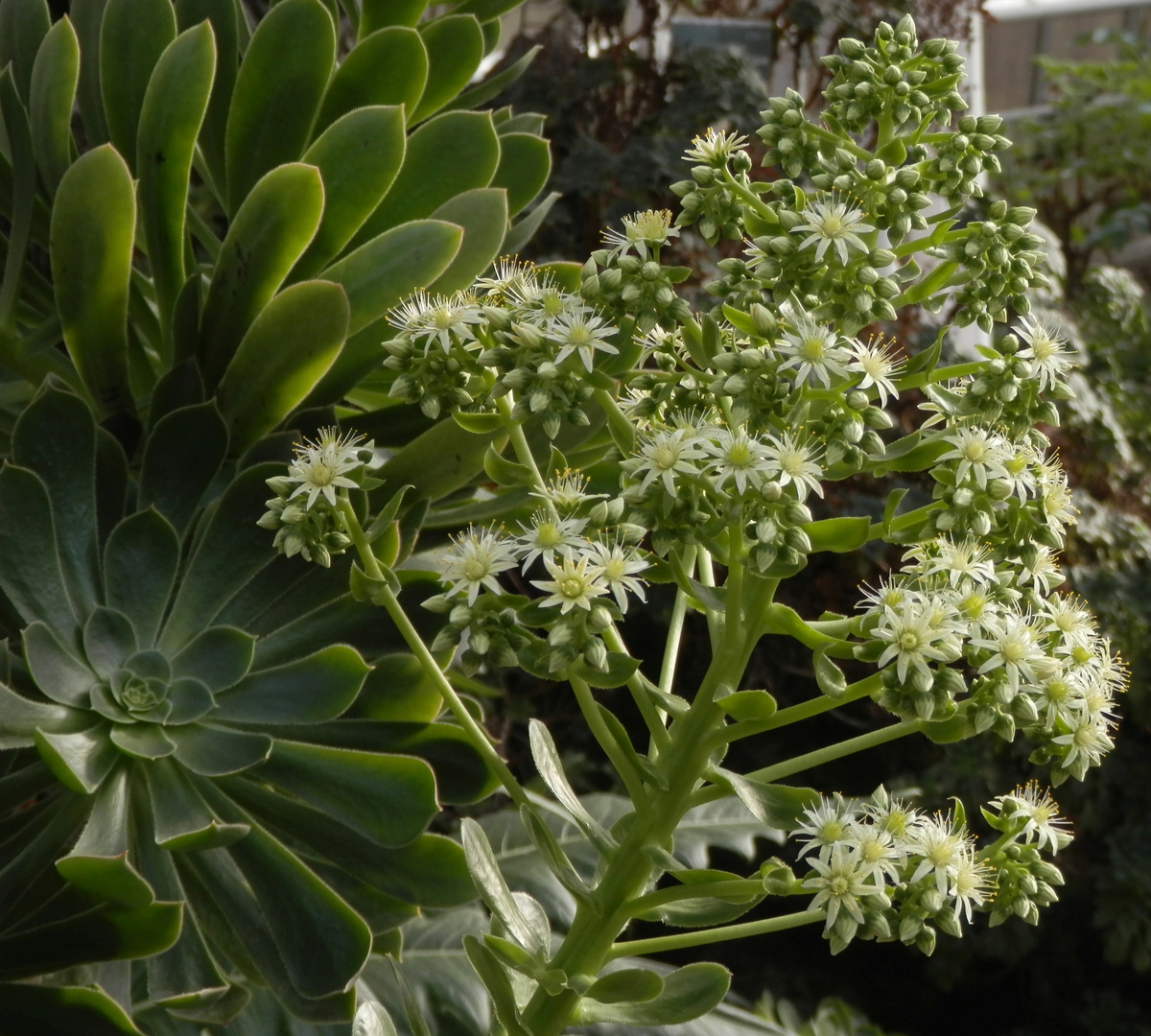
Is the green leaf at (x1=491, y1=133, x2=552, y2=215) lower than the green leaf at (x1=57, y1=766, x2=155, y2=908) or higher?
higher

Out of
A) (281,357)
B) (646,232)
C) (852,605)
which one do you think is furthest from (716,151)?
(852,605)

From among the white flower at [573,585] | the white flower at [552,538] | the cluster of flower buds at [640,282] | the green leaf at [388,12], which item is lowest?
the white flower at [573,585]

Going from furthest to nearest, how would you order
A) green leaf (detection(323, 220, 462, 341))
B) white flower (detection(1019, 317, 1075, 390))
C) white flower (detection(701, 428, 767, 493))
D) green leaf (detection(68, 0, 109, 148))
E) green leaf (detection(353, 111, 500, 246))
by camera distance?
green leaf (detection(68, 0, 109, 148)) < green leaf (detection(353, 111, 500, 246)) < green leaf (detection(323, 220, 462, 341)) < white flower (detection(1019, 317, 1075, 390)) < white flower (detection(701, 428, 767, 493))

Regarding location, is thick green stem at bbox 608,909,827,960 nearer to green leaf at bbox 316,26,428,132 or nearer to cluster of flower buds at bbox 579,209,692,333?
cluster of flower buds at bbox 579,209,692,333

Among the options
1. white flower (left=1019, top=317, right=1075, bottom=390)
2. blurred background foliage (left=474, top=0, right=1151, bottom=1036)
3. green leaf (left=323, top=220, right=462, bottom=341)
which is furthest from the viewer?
blurred background foliage (left=474, top=0, right=1151, bottom=1036)

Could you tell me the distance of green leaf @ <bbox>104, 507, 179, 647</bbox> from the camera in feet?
3.15

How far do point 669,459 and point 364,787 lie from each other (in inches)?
15.2

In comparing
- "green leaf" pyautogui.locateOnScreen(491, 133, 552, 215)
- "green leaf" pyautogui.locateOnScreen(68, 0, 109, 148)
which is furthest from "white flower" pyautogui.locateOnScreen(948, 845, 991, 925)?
"green leaf" pyautogui.locateOnScreen(68, 0, 109, 148)

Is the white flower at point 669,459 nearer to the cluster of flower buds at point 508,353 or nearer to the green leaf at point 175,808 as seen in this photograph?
the cluster of flower buds at point 508,353

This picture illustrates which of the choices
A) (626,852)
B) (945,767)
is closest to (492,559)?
(626,852)

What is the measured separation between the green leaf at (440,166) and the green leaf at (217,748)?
514 mm

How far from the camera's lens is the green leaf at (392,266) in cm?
98

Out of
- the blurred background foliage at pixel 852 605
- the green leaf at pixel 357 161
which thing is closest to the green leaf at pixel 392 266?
the green leaf at pixel 357 161

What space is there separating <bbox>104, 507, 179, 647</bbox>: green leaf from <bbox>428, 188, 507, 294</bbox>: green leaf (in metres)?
0.32
